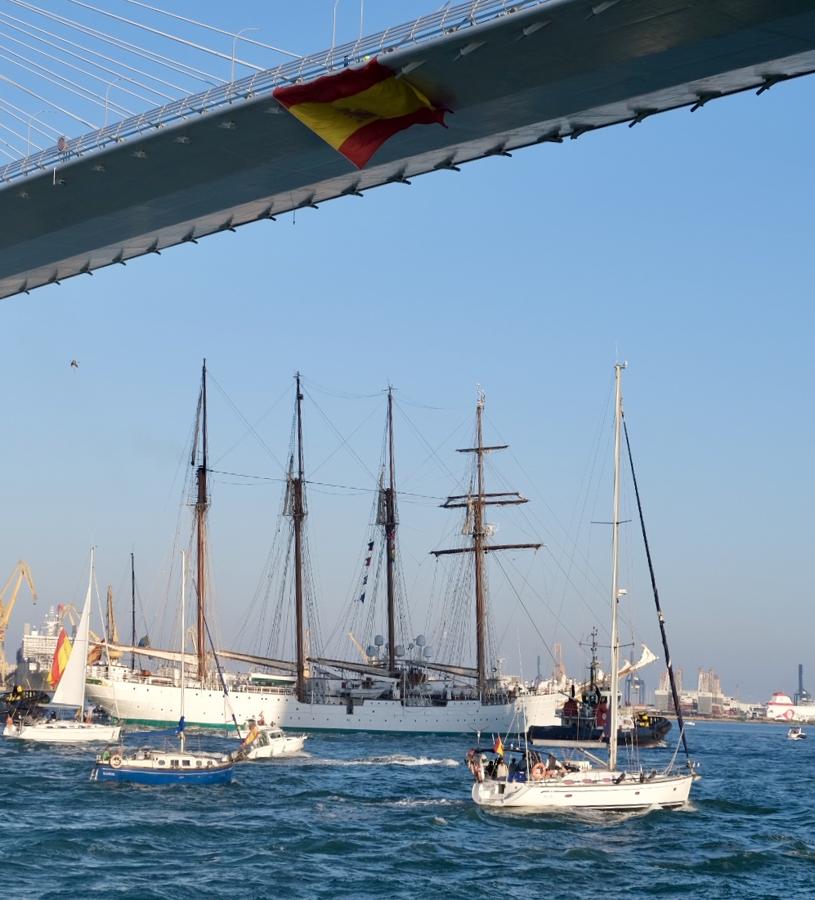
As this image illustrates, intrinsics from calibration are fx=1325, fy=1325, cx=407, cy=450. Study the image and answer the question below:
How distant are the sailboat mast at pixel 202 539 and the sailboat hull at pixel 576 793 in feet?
155

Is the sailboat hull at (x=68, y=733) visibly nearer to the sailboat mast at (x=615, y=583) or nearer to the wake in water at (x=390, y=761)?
the wake in water at (x=390, y=761)

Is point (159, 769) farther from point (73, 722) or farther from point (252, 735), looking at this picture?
point (73, 722)

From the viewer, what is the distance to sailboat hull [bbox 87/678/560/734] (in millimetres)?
79750

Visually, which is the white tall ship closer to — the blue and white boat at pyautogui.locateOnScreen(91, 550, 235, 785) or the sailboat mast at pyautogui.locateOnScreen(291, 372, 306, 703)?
the sailboat mast at pyautogui.locateOnScreen(291, 372, 306, 703)

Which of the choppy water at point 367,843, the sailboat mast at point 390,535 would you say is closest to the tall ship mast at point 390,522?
the sailboat mast at point 390,535

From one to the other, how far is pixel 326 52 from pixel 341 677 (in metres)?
64.3

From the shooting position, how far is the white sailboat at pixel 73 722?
195 ft

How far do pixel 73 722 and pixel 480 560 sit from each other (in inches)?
1374

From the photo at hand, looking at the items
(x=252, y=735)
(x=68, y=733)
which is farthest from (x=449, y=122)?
(x=68, y=733)

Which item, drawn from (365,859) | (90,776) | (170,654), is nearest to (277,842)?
(365,859)

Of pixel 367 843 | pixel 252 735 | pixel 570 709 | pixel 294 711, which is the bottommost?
pixel 367 843

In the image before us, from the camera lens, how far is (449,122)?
28.2 m

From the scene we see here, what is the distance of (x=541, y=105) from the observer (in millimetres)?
27281

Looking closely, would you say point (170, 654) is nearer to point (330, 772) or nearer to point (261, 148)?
point (330, 772)
